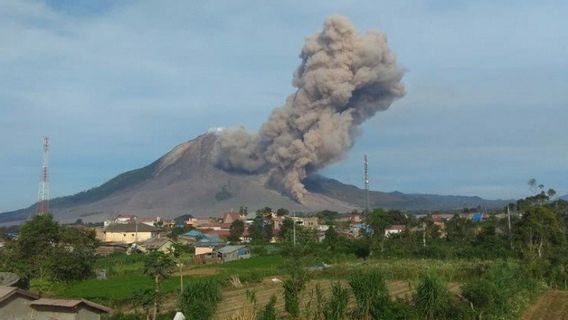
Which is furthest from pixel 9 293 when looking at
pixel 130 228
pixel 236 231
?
pixel 130 228

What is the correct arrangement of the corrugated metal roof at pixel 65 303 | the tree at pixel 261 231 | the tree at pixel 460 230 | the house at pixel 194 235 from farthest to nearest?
the tree at pixel 261 231, the house at pixel 194 235, the tree at pixel 460 230, the corrugated metal roof at pixel 65 303

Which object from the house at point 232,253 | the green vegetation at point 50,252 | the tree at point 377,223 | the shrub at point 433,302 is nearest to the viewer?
the shrub at point 433,302

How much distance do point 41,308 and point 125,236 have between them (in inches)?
2293

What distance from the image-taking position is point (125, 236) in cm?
7044

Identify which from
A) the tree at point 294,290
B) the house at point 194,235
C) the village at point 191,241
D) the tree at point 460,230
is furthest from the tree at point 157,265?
the house at point 194,235

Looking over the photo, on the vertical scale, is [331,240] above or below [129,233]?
below

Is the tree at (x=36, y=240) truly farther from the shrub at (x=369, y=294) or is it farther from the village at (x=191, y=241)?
the shrub at (x=369, y=294)

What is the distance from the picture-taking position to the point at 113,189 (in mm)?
189125

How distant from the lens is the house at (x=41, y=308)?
13.2 metres

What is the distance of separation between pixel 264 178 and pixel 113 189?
88.6 m

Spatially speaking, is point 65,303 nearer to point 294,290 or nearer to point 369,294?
point 294,290

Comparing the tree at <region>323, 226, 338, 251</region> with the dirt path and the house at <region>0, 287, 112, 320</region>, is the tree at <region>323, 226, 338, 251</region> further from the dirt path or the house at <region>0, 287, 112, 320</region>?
the house at <region>0, 287, 112, 320</region>

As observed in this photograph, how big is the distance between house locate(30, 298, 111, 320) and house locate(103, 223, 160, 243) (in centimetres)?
5516

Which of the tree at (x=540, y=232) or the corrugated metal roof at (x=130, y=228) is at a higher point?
the corrugated metal roof at (x=130, y=228)
